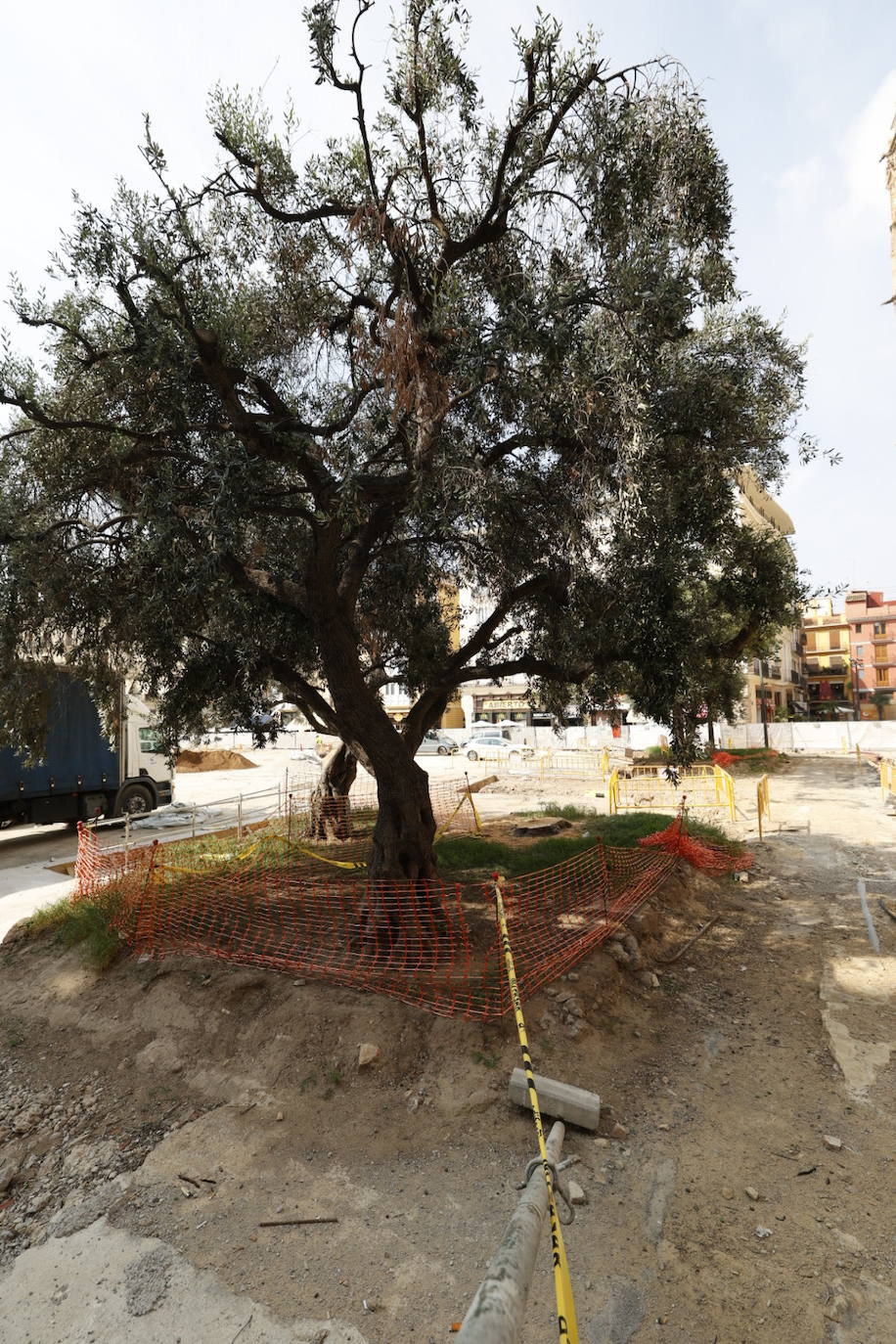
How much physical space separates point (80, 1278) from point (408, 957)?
3.76 m

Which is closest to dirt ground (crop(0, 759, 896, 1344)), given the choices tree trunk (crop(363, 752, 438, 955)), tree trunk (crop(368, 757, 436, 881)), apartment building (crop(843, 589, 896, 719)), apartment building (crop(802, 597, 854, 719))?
tree trunk (crop(363, 752, 438, 955))

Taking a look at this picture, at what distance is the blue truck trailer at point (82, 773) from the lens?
15.8 m

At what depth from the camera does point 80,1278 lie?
3.92m

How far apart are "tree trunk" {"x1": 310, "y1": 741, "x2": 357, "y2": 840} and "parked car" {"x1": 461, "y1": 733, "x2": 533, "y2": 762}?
Result: 20801 mm

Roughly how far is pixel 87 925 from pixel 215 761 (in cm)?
3365

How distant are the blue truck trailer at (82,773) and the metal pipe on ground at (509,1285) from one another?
1478 centimetres

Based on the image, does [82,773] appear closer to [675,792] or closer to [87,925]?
[87,925]

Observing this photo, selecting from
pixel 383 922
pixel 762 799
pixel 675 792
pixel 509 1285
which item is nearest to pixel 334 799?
pixel 383 922

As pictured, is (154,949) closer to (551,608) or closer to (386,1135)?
(386,1135)

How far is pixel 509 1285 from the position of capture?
1991mm

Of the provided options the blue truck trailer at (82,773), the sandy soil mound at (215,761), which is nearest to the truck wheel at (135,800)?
the blue truck trailer at (82,773)

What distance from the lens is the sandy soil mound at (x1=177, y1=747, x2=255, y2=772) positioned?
3909 centimetres

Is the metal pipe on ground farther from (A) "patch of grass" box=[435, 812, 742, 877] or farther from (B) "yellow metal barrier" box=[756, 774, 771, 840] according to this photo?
(B) "yellow metal barrier" box=[756, 774, 771, 840]

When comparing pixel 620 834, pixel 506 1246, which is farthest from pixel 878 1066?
pixel 620 834
